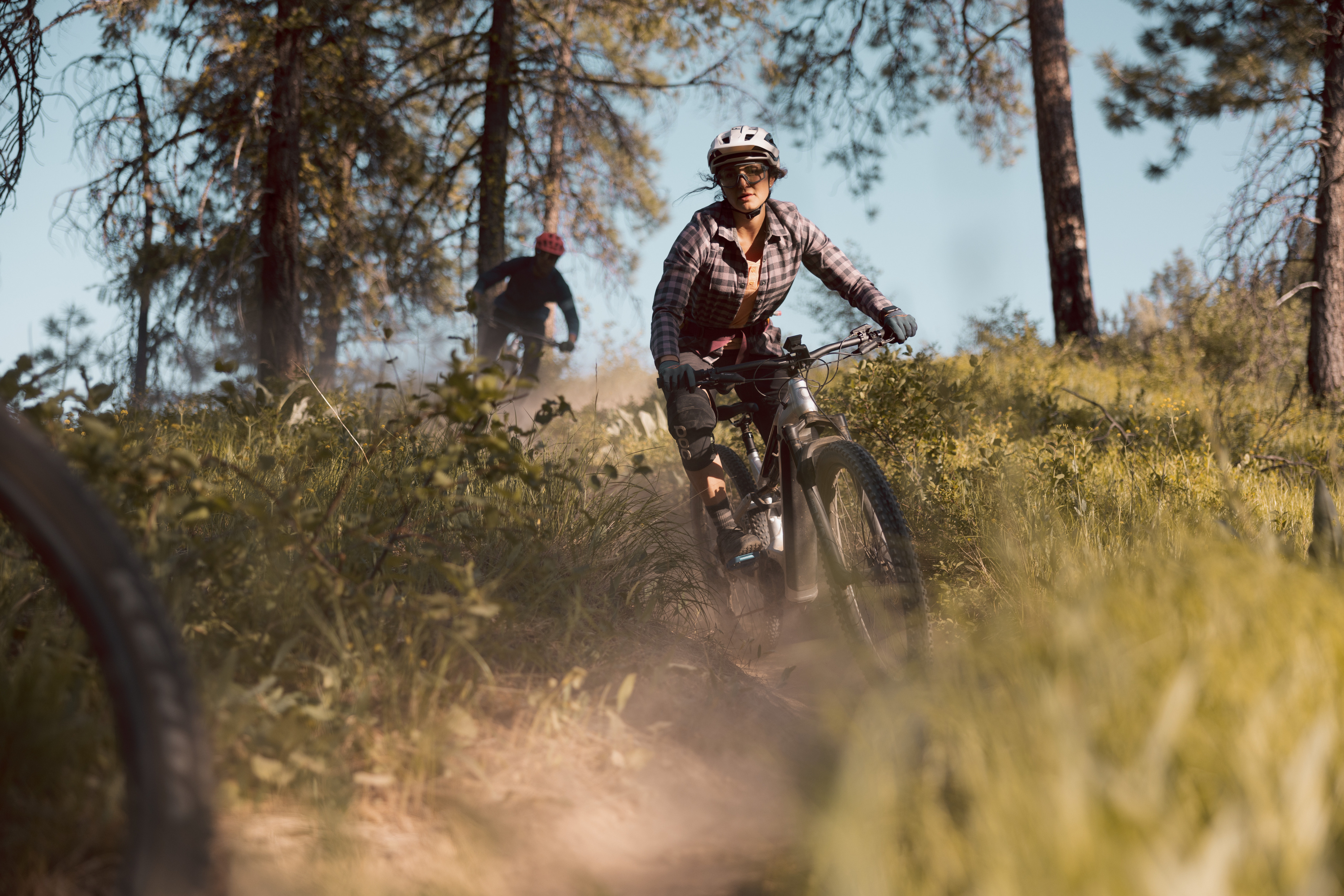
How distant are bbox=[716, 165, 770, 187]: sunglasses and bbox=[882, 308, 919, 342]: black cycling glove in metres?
0.84

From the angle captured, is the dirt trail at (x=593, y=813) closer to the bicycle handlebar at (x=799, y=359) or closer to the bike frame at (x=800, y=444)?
the bike frame at (x=800, y=444)

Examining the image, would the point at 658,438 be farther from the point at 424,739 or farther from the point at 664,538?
the point at 424,739

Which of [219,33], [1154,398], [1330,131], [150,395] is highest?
[219,33]

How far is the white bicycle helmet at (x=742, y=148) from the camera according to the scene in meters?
3.61

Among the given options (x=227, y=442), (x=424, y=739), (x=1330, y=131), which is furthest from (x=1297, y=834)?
(x=1330, y=131)

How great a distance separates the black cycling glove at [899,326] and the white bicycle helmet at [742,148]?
887 millimetres

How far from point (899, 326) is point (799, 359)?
0.43 m

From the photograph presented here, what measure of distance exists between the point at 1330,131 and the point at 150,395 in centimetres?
1083

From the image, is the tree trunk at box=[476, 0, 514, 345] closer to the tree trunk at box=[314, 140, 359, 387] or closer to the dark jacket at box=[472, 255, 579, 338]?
the dark jacket at box=[472, 255, 579, 338]

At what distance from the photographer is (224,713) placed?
1.78 meters

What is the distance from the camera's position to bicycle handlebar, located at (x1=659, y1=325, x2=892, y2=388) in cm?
339

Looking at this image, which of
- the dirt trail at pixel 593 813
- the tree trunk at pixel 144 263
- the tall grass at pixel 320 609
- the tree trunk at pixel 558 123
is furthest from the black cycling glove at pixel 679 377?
the tree trunk at pixel 558 123

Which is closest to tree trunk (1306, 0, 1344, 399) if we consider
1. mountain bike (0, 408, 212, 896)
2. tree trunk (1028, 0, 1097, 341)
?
tree trunk (1028, 0, 1097, 341)

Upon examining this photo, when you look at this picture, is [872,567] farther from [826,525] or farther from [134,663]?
[134,663]
